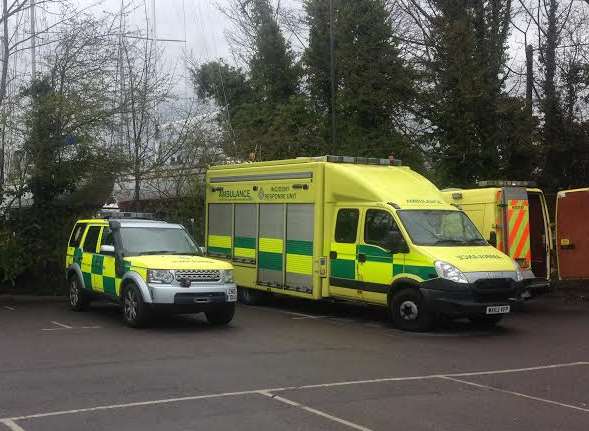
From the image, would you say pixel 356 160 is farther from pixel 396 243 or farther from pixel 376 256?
pixel 396 243

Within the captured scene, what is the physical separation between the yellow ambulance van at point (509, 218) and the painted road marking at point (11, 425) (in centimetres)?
991

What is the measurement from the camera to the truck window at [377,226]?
41.8 ft

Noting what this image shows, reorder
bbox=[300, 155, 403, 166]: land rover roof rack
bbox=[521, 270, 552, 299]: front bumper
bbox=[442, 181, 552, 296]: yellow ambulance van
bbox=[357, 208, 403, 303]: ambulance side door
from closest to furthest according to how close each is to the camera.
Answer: bbox=[357, 208, 403, 303]: ambulance side door, bbox=[300, 155, 403, 166]: land rover roof rack, bbox=[521, 270, 552, 299]: front bumper, bbox=[442, 181, 552, 296]: yellow ambulance van

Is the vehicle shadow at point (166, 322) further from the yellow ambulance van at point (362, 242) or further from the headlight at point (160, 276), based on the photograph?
the yellow ambulance van at point (362, 242)

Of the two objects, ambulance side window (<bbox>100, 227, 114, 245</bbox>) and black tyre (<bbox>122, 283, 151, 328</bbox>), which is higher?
ambulance side window (<bbox>100, 227, 114, 245</bbox>)

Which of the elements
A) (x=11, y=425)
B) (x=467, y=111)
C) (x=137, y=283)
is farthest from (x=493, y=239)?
(x=11, y=425)

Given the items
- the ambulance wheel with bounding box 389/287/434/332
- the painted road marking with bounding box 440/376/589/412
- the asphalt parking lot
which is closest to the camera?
the asphalt parking lot

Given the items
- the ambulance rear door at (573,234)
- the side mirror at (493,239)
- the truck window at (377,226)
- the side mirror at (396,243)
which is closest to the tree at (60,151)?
the truck window at (377,226)

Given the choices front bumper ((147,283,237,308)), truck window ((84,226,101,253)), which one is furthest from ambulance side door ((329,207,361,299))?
truck window ((84,226,101,253))

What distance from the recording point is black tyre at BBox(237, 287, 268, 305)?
15.9 meters

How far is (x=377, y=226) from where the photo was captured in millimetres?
12977

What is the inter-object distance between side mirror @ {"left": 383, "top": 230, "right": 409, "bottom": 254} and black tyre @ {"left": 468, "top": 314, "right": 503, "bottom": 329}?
66.4 inches

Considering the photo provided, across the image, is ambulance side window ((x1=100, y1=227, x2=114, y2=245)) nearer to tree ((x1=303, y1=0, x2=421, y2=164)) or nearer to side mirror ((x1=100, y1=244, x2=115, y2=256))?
side mirror ((x1=100, y1=244, x2=115, y2=256))

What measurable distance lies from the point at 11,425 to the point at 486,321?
29.9 feet
